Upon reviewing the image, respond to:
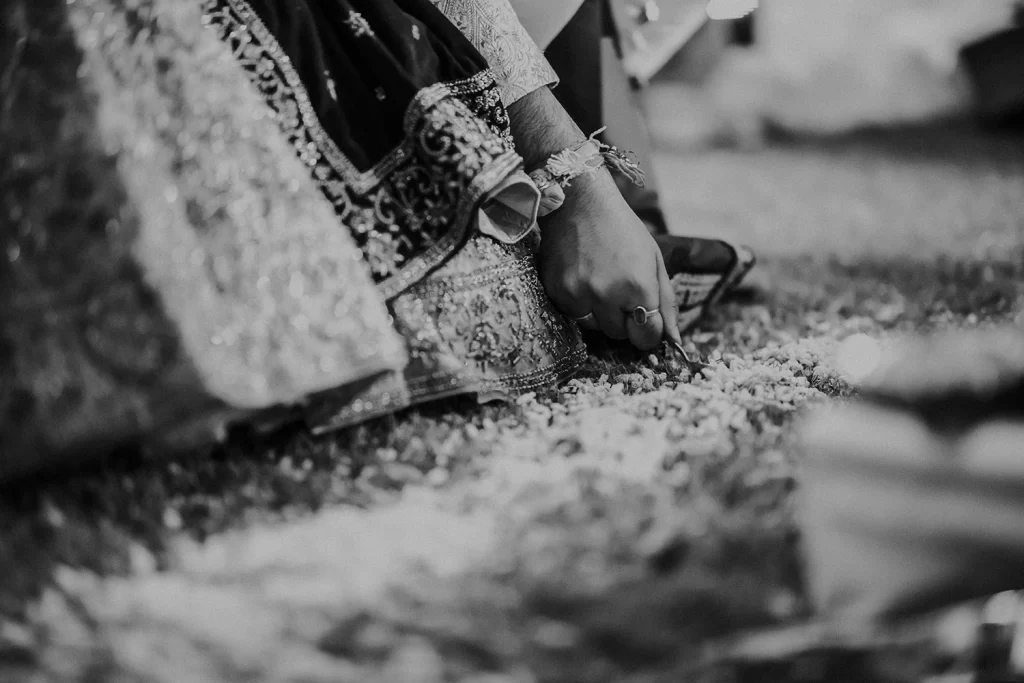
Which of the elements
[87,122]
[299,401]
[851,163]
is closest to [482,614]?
[299,401]

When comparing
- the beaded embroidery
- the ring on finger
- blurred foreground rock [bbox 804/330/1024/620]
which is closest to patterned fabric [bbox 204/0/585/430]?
the beaded embroidery

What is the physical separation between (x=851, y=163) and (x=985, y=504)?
1.93 m

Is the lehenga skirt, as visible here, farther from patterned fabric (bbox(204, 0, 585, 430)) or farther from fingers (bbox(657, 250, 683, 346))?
fingers (bbox(657, 250, 683, 346))

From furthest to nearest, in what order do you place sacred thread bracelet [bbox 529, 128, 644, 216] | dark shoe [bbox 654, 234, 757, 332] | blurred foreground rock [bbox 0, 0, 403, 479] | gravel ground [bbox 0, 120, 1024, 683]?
dark shoe [bbox 654, 234, 757, 332]
sacred thread bracelet [bbox 529, 128, 644, 216]
blurred foreground rock [bbox 0, 0, 403, 479]
gravel ground [bbox 0, 120, 1024, 683]

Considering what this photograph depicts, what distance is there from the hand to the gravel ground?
7 centimetres

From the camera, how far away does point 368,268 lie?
66cm

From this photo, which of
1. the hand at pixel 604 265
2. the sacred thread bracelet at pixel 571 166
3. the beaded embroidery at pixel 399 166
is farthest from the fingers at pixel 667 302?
the beaded embroidery at pixel 399 166

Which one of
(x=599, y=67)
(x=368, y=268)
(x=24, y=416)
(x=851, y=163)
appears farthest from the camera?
(x=851, y=163)

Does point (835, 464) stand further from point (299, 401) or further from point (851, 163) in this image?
point (851, 163)

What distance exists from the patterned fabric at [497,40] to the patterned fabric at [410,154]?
73 millimetres

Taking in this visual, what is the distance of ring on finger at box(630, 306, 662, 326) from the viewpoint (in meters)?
0.79

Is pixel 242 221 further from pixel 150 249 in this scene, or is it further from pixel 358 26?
pixel 358 26

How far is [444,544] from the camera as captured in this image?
49 cm

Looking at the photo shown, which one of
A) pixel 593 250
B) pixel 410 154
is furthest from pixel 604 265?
pixel 410 154
